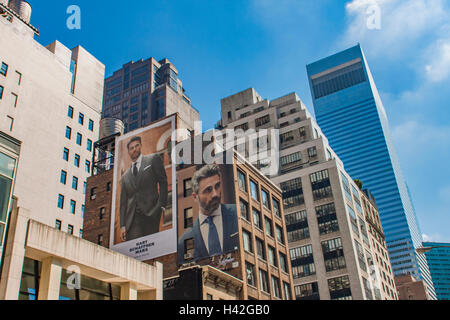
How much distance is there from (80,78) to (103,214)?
3442 centimetres

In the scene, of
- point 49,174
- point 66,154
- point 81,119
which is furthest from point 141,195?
point 81,119

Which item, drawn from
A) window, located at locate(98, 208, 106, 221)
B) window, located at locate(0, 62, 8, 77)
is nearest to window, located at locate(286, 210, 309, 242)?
window, located at locate(98, 208, 106, 221)

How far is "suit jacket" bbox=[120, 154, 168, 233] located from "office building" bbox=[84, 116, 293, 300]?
211 centimetres

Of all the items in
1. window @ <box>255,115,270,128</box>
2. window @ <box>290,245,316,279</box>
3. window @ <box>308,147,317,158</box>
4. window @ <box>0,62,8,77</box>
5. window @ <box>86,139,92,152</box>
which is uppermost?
window @ <box>255,115,270,128</box>

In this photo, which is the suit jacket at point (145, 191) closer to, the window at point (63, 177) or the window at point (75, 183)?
the window at point (63, 177)

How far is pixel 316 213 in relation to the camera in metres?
85.7

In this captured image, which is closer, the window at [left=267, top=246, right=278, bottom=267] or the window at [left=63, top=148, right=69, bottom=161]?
the window at [left=267, top=246, right=278, bottom=267]

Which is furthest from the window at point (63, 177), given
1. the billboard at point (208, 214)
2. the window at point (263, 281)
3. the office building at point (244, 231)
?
the window at point (263, 281)

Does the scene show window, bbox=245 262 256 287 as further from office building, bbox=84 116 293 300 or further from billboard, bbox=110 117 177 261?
billboard, bbox=110 117 177 261

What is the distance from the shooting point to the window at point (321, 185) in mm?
87375

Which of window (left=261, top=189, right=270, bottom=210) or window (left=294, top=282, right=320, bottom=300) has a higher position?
window (left=261, top=189, right=270, bottom=210)

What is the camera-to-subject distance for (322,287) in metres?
78.5

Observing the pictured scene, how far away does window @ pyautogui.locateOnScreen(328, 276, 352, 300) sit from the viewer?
7700 cm

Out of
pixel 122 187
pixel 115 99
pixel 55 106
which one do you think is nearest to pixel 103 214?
pixel 122 187
